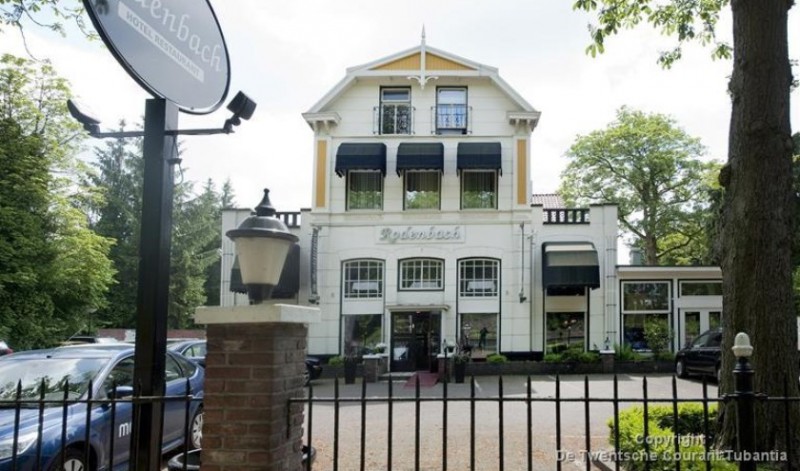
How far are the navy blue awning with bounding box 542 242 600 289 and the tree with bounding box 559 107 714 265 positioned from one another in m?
14.8

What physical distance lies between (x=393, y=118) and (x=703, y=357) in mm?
12832

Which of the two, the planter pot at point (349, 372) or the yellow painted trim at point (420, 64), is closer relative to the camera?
the planter pot at point (349, 372)

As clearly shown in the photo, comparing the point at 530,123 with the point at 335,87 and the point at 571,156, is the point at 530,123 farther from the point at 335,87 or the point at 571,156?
the point at 571,156

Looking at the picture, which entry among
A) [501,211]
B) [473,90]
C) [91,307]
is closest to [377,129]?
[473,90]

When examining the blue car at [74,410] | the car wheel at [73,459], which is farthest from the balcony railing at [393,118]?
the car wheel at [73,459]

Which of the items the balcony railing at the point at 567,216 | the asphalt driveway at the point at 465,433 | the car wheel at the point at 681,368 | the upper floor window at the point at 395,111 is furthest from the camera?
the upper floor window at the point at 395,111

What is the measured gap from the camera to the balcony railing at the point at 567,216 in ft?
71.3

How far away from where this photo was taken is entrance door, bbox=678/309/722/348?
70.2 feet

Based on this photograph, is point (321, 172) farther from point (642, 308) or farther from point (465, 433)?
point (465, 433)

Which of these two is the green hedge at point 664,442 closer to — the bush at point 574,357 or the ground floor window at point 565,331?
the bush at point 574,357

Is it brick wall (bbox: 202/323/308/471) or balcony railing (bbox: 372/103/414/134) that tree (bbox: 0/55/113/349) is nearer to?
balcony railing (bbox: 372/103/414/134)

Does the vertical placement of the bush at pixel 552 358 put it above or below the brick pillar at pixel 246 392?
below

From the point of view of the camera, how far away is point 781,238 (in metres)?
5.52

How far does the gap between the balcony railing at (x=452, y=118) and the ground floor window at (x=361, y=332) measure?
23.6 feet
